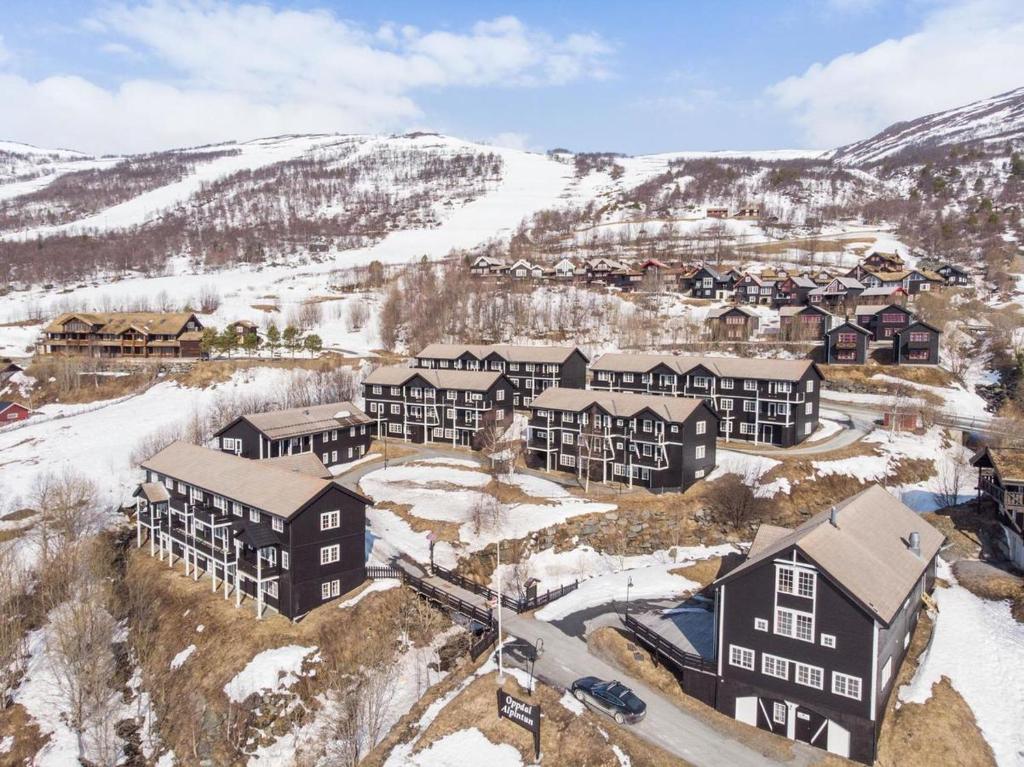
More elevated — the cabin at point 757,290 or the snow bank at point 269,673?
the cabin at point 757,290

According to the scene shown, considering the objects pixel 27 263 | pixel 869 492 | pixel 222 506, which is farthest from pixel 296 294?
pixel 869 492

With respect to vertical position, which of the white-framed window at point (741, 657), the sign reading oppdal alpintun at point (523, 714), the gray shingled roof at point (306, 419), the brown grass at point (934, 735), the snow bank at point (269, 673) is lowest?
the snow bank at point (269, 673)

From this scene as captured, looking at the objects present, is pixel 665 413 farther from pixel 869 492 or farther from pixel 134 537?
pixel 134 537

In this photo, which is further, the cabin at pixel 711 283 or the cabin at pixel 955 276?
the cabin at pixel 711 283

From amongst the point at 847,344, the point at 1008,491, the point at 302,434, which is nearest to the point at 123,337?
the point at 302,434

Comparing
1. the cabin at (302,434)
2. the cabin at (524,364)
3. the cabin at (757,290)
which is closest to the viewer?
the cabin at (302,434)

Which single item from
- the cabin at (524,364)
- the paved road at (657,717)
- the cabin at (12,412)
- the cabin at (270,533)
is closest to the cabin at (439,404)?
the cabin at (524,364)

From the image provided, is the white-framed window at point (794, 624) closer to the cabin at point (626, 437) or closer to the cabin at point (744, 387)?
the cabin at point (626, 437)
